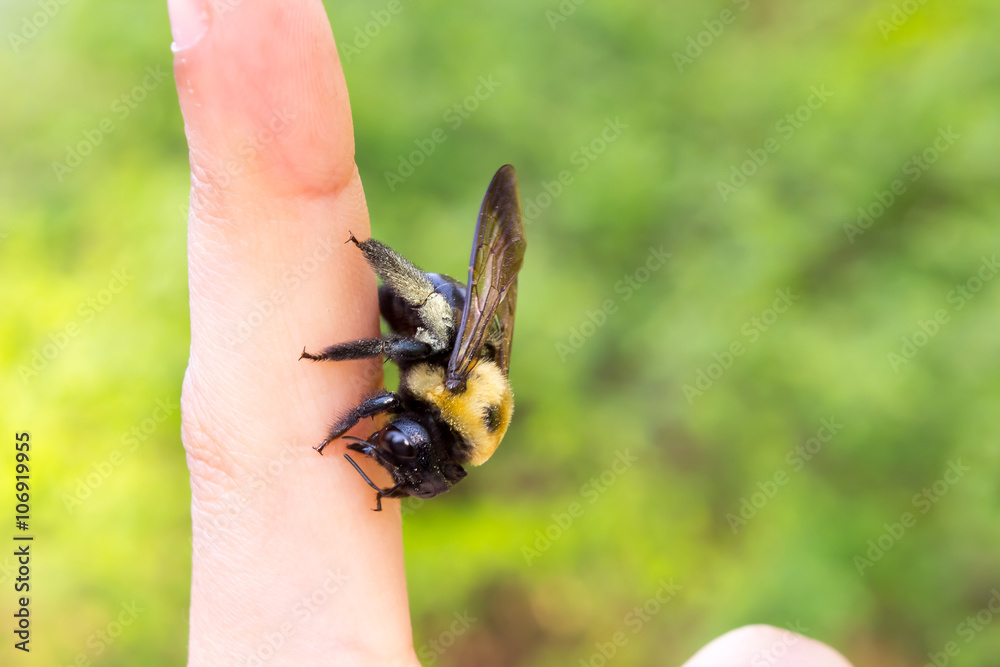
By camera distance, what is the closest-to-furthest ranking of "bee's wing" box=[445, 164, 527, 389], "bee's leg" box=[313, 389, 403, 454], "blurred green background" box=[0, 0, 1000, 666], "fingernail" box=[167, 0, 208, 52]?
"fingernail" box=[167, 0, 208, 52]
"bee's leg" box=[313, 389, 403, 454]
"bee's wing" box=[445, 164, 527, 389]
"blurred green background" box=[0, 0, 1000, 666]

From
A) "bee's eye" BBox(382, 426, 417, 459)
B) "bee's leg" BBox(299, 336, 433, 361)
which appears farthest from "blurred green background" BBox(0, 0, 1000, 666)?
"bee's eye" BBox(382, 426, 417, 459)

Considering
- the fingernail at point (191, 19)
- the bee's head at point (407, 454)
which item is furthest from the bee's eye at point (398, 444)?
the fingernail at point (191, 19)

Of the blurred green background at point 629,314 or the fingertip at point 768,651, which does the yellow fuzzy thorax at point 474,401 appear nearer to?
the fingertip at point 768,651

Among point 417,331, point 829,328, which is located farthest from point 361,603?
point 829,328

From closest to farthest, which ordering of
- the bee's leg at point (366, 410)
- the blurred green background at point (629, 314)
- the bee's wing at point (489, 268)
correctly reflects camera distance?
1. the bee's leg at point (366, 410)
2. the bee's wing at point (489, 268)
3. the blurred green background at point (629, 314)

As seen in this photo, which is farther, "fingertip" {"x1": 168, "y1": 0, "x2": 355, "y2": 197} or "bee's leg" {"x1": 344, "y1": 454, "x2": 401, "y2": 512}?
"bee's leg" {"x1": 344, "y1": 454, "x2": 401, "y2": 512}

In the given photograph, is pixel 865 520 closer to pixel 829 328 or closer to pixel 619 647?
pixel 829 328

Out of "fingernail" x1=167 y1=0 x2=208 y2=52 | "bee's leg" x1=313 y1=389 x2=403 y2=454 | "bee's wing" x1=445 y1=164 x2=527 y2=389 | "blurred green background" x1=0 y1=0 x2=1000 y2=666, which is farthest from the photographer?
"blurred green background" x1=0 y1=0 x2=1000 y2=666

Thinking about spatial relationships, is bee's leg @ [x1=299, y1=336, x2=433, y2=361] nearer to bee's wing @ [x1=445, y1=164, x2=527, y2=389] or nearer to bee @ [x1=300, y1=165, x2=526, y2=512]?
bee @ [x1=300, y1=165, x2=526, y2=512]
